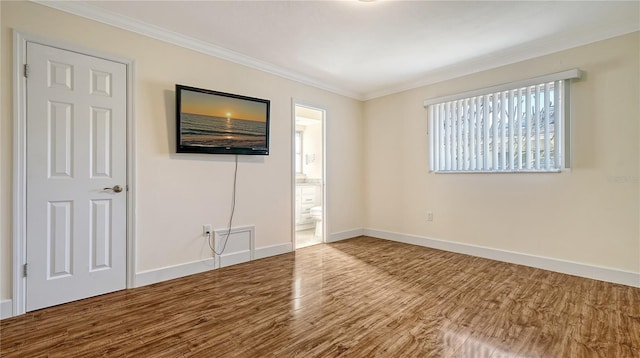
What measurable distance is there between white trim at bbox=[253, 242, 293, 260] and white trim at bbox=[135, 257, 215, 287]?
0.60 meters

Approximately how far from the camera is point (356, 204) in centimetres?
520

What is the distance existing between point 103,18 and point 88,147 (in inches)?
46.6

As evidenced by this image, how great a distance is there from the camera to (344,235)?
4961 mm

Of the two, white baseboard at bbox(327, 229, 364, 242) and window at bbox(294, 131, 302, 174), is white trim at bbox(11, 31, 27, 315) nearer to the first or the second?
white baseboard at bbox(327, 229, 364, 242)

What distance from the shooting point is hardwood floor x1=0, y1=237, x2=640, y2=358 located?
180cm

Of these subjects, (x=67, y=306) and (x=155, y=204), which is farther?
(x=155, y=204)

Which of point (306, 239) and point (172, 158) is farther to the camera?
point (306, 239)

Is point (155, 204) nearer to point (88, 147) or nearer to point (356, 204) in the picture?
point (88, 147)

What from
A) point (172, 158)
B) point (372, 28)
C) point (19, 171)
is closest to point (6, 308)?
point (19, 171)

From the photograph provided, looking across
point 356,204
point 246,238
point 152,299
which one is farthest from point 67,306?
point 356,204

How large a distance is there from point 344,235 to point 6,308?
395 cm

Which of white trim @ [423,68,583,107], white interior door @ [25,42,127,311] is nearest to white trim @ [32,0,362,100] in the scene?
white interior door @ [25,42,127,311]

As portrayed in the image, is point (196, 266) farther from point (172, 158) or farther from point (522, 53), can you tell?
point (522, 53)

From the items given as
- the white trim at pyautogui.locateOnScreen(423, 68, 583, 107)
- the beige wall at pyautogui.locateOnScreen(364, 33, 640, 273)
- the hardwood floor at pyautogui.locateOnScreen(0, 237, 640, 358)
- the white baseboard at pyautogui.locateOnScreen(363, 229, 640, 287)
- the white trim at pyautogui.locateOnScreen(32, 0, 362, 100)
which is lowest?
the hardwood floor at pyautogui.locateOnScreen(0, 237, 640, 358)
